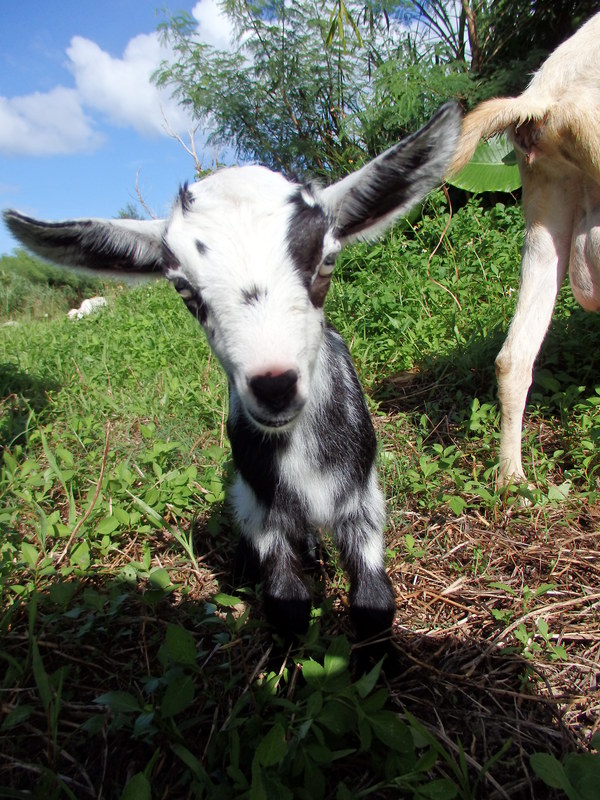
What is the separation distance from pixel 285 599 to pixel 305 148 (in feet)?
22.1

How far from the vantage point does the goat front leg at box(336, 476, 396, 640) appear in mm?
1626

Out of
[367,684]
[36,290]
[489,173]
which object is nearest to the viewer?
[367,684]

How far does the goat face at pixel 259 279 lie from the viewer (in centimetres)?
125

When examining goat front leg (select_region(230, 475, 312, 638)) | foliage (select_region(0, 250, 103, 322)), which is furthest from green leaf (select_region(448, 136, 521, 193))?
foliage (select_region(0, 250, 103, 322))

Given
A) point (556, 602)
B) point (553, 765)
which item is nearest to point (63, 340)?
point (556, 602)

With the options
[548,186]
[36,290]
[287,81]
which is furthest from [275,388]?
[36,290]

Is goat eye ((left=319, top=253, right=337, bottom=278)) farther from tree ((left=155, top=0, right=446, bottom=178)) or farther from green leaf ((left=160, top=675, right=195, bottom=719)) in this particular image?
tree ((left=155, top=0, right=446, bottom=178))

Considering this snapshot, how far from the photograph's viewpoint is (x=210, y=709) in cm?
146

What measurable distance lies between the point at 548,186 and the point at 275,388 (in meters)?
1.82

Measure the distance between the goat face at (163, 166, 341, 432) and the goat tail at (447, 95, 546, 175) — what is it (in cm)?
97

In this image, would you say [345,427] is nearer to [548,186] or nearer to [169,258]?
[169,258]

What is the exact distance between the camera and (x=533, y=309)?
2.28m

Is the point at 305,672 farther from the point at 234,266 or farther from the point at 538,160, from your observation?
the point at 538,160

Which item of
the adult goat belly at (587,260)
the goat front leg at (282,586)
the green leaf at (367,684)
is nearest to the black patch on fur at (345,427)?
the goat front leg at (282,586)
